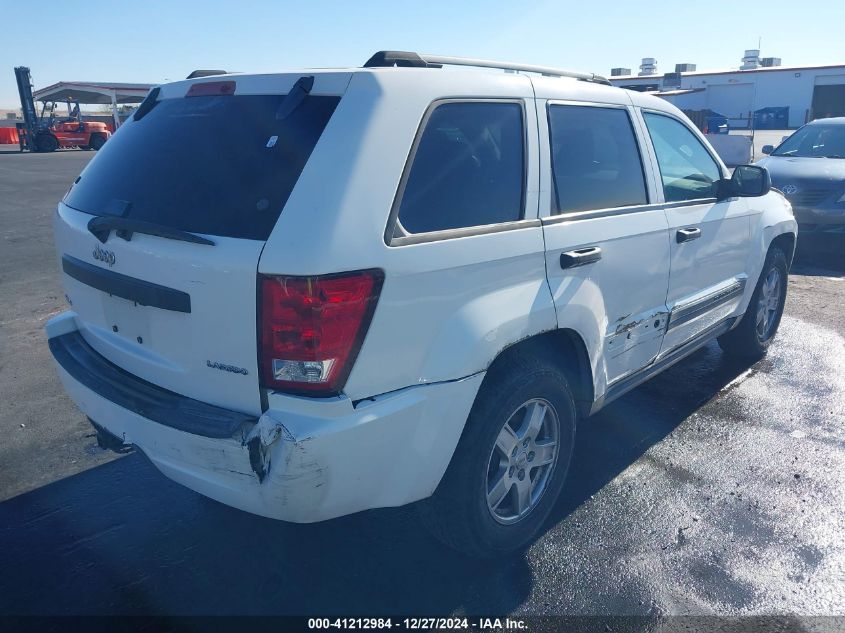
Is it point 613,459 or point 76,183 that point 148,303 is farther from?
point 613,459

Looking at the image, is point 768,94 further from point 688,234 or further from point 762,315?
point 688,234

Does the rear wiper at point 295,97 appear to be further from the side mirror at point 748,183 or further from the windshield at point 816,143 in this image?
the windshield at point 816,143

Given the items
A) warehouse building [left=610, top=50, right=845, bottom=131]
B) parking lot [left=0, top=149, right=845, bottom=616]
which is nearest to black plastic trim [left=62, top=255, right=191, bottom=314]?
parking lot [left=0, top=149, right=845, bottom=616]

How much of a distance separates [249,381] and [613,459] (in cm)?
240

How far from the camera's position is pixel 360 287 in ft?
7.35

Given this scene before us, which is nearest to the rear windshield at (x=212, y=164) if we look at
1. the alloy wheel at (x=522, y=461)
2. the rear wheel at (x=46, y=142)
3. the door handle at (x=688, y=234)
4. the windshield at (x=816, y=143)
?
the alloy wheel at (x=522, y=461)

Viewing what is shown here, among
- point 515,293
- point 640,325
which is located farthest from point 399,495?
point 640,325

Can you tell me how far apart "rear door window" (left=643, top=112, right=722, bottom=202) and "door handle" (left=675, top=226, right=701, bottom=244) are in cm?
19

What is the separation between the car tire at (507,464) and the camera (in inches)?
106

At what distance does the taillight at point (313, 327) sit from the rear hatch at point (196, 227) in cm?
7

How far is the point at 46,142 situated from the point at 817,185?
3475 cm

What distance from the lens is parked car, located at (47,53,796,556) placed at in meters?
2.25

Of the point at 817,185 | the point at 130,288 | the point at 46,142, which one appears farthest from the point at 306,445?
the point at 46,142

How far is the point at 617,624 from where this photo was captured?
265 centimetres
